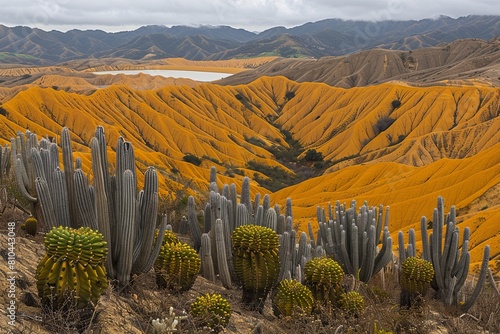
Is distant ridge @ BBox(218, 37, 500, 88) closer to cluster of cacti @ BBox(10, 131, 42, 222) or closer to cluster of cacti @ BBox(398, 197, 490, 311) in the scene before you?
cluster of cacti @ BBox(398, 197, 490, 311)

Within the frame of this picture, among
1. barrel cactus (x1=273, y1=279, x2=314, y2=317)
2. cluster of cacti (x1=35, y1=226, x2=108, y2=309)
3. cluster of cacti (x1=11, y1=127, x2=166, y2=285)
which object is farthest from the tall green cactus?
cluster of cacti (x1=35, y1=226, x2=108, y2=309)

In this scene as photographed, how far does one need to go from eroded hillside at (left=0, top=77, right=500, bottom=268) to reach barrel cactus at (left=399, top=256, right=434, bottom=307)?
2354cm

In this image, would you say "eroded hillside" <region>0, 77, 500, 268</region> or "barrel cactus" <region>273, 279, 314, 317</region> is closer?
"barrel cactus" <region>273, 279, 314, 317</region>

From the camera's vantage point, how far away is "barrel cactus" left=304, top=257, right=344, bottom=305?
23.5 feet

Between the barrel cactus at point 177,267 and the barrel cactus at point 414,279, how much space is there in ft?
15.8

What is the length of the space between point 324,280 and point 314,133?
2836 inches

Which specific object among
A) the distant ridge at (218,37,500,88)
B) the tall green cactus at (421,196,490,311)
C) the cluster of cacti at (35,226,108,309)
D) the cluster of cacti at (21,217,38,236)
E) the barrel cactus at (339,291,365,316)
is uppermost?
the distant ridge at (218,37,500,88)

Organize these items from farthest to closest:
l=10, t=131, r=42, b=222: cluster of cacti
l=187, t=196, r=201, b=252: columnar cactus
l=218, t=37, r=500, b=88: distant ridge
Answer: l=218, t=37, r=500, b=88: distant ridge < l=187, t=196, r=201, b=252: columnar cactus < l=10, t=131, r=42, b=222: cluster of cacti

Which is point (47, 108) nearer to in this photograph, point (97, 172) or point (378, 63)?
point (97, 172)

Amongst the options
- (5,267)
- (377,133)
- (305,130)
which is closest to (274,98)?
(305,130)

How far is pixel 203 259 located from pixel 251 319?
171cm

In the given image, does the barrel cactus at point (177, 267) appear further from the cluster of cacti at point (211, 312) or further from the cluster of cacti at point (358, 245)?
the cluster of cacti at point (358, 245)

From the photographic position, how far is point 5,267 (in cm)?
543

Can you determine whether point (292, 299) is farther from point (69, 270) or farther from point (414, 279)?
point (414, 279)
